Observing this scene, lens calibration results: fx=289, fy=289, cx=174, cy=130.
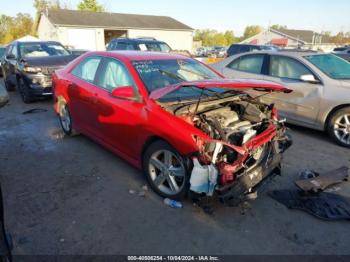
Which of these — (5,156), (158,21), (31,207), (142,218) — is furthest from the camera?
(158,21)

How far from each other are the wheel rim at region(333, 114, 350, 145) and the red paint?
7.83 ft

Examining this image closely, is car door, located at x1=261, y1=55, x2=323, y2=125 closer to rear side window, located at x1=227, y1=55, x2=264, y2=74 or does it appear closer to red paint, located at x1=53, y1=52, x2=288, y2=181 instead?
rear side window, located at x1=227, y1=55, x2=264, y2=74

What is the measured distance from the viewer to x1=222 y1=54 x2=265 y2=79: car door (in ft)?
21.1

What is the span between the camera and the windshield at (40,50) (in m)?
9.15

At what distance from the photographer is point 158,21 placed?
40.1 metres

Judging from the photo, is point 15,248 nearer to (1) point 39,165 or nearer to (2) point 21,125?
(1) point 39,165

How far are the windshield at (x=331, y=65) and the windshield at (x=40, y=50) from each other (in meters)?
7.69

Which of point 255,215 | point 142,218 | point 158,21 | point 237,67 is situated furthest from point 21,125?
point 158,21

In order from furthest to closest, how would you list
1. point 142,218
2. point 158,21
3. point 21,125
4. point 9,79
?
1. point 158,21
2. point 9,79
3. point 21,125
4. point 142,218

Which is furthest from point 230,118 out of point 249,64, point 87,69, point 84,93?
point 249,64

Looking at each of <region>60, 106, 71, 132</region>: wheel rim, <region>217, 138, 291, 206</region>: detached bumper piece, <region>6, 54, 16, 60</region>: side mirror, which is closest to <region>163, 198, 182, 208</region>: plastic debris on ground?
<region>217, 138, 291, 206</region>: detached bumper piece

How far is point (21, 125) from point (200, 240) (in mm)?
5450

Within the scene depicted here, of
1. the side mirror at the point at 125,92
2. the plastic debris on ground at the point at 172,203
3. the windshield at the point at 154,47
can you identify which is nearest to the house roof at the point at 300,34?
the windshield at the point at 154,47

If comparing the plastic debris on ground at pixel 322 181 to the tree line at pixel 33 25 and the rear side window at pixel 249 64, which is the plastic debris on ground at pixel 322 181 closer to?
the rear side window at pixel 249 64
